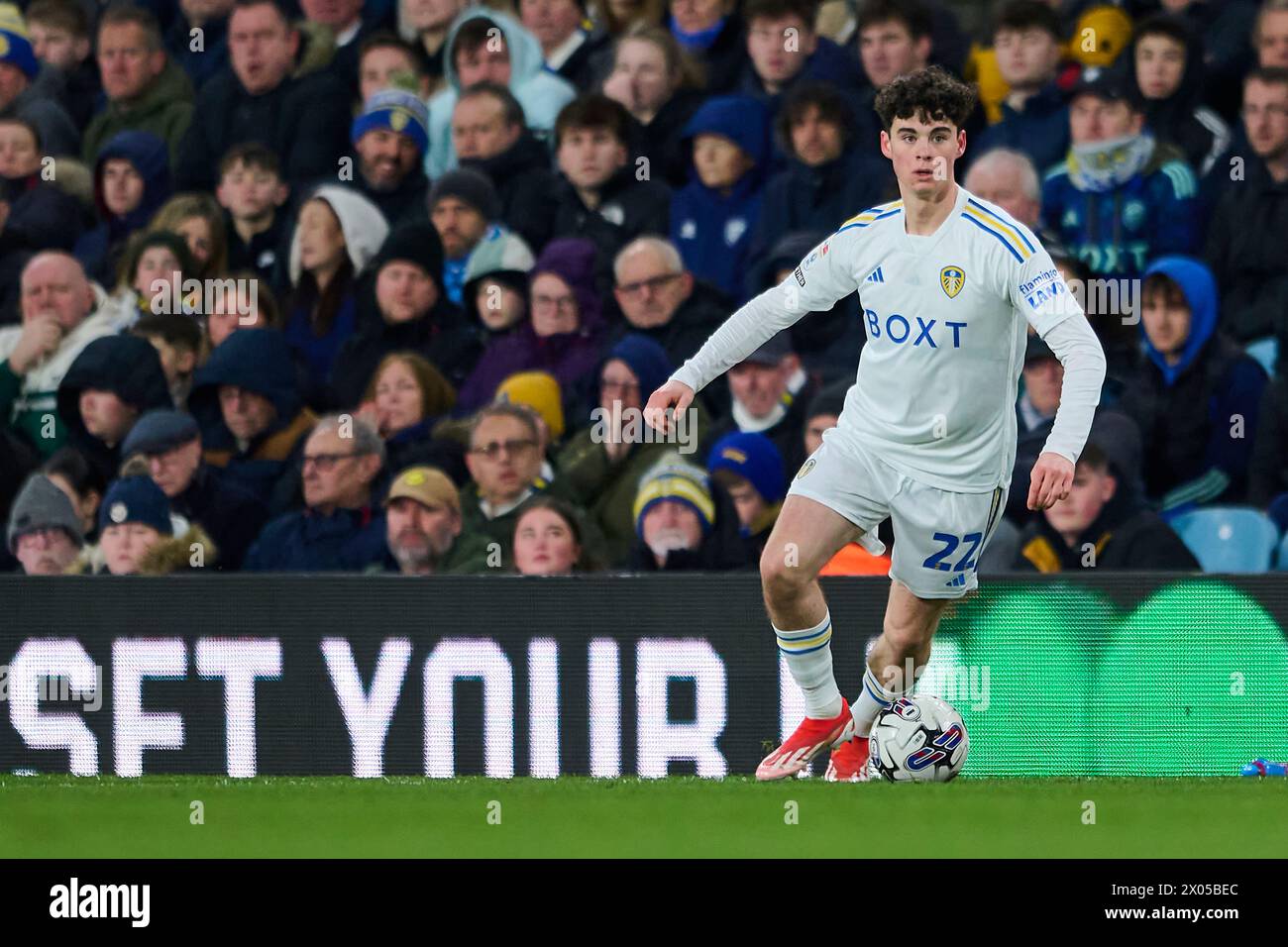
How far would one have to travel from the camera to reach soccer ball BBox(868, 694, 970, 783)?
18.2 ft

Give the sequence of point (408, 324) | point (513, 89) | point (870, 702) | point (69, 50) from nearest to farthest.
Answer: point (870, 702), point (408, 324), point (513, 89), point (69, 50)

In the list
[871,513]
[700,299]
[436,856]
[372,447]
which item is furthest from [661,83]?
[436,856]

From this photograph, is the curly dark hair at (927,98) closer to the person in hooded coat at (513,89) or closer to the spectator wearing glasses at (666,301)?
the spectator wearing glasses at (666,301)

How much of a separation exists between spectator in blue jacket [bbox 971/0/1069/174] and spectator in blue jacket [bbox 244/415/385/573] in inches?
103

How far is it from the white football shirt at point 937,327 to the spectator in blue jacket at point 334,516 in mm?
2434

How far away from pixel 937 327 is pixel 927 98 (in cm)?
59

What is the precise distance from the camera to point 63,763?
23.0ft

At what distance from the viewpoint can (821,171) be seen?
25.7 ft

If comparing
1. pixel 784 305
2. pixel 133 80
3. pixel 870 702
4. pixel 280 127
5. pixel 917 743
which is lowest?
pixel 917 743

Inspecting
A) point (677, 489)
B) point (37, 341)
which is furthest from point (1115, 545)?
point (37, 341)

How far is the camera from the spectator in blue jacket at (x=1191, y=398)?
7.25 metres

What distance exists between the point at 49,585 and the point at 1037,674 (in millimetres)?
3417

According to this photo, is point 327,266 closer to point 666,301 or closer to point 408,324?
point 408,324

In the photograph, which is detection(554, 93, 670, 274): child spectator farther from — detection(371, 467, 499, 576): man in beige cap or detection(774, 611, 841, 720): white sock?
detection(774, 611, 841, 720): white sock
